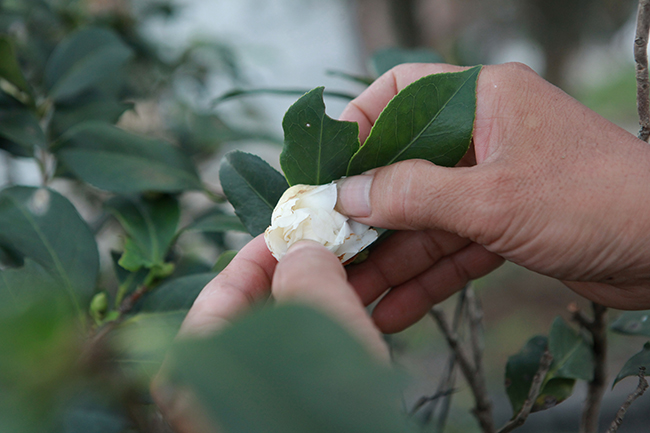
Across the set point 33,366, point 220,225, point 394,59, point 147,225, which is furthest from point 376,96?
point 33,366

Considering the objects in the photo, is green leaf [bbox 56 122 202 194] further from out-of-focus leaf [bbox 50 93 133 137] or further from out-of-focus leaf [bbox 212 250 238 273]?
out-of-focus leaf [bbox 212 250 238 273]

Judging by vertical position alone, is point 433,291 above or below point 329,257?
below

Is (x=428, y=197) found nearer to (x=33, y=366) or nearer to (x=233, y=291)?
(x=233, y=291)

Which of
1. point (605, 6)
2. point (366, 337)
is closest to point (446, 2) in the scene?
point (605, 6)

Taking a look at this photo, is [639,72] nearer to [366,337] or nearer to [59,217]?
[366,337]

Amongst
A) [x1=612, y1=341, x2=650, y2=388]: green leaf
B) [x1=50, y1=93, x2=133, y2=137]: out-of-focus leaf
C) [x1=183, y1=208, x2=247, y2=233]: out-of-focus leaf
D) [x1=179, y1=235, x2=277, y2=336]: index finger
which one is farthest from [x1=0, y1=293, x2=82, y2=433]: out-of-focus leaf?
[x1=50, y1=93, x2=133, y2=137]: out-of-focus leaf

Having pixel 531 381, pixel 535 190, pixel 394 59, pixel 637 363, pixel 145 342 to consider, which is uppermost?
pixel 394 59

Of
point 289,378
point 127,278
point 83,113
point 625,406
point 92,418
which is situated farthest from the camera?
point 83,113

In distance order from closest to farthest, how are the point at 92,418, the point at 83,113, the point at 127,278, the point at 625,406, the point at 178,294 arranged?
the point at 92,418
the point at 625,406
the point at 178,294
the point at 127,278
the point at 83,113
